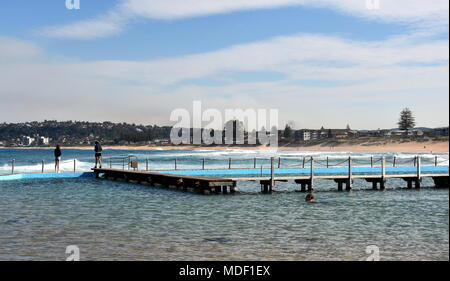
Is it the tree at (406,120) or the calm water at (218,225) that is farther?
the tree at (406,120)

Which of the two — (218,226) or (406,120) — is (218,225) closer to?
(218,226)

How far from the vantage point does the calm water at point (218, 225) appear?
15.2 m

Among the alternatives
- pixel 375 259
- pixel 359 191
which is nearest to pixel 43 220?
pixel 375 259

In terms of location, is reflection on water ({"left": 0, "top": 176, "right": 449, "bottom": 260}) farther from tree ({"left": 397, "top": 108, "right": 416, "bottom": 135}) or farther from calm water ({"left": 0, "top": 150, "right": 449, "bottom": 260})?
tree ({"left": 397, "top": 108, "right": 416, "bottom": 135})

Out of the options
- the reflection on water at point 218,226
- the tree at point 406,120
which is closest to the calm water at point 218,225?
the reflection on water at point 218,226

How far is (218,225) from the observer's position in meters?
20.0

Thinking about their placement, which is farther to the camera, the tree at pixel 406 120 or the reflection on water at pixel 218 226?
the tree at pixel 406 120

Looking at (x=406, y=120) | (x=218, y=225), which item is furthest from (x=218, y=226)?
(x=406, y=120)

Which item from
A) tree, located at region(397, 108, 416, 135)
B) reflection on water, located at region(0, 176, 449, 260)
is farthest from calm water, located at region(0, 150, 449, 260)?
tree, located at region(397, 108, 416, 135)

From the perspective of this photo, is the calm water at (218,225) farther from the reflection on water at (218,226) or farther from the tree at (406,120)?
the tree at (406,120)
